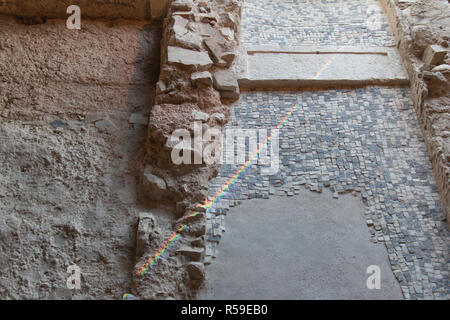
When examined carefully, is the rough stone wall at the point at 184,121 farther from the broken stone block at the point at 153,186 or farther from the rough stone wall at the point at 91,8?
the rough stone wall at the point at 91,8

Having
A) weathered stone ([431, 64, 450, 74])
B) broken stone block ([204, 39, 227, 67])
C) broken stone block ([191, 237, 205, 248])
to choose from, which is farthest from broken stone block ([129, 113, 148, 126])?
weathered stone ([431, 64, 450, 74])

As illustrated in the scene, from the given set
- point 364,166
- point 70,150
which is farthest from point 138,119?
point 364,166

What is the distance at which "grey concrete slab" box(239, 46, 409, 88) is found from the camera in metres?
4.21

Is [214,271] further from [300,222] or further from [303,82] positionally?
[303,82]

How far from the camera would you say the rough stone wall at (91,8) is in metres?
4.55

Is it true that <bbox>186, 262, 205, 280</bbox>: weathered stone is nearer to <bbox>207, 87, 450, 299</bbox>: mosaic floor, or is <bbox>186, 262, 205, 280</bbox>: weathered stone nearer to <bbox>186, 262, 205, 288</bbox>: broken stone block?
<bbox>186, 262, 205, 288</bbox>: broken stone block

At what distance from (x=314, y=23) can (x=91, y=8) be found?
2068 mm

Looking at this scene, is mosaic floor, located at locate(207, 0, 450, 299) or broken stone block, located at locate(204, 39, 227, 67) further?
broken stone block, located at locate(204, 39, 227, 67)

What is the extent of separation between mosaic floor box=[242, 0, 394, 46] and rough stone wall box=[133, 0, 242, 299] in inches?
10.6

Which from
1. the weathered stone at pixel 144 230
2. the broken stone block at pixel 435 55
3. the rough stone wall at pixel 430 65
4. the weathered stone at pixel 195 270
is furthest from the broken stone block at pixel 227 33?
the weathered stone at pixel 195 270

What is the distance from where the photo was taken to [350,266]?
10.3 ft

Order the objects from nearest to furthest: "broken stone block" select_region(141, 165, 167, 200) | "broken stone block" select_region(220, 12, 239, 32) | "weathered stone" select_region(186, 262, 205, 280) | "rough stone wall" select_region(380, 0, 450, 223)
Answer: "weathered stone" select_region(186, 262, 205, 280), "broken stone block" select_region(141, 165, 167, 200), "rough stone wall" select_region(380, 0, 450, 223), "broken stone block" select_region(220, 12, 239, 32)

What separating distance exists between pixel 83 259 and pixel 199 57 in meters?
1.79
